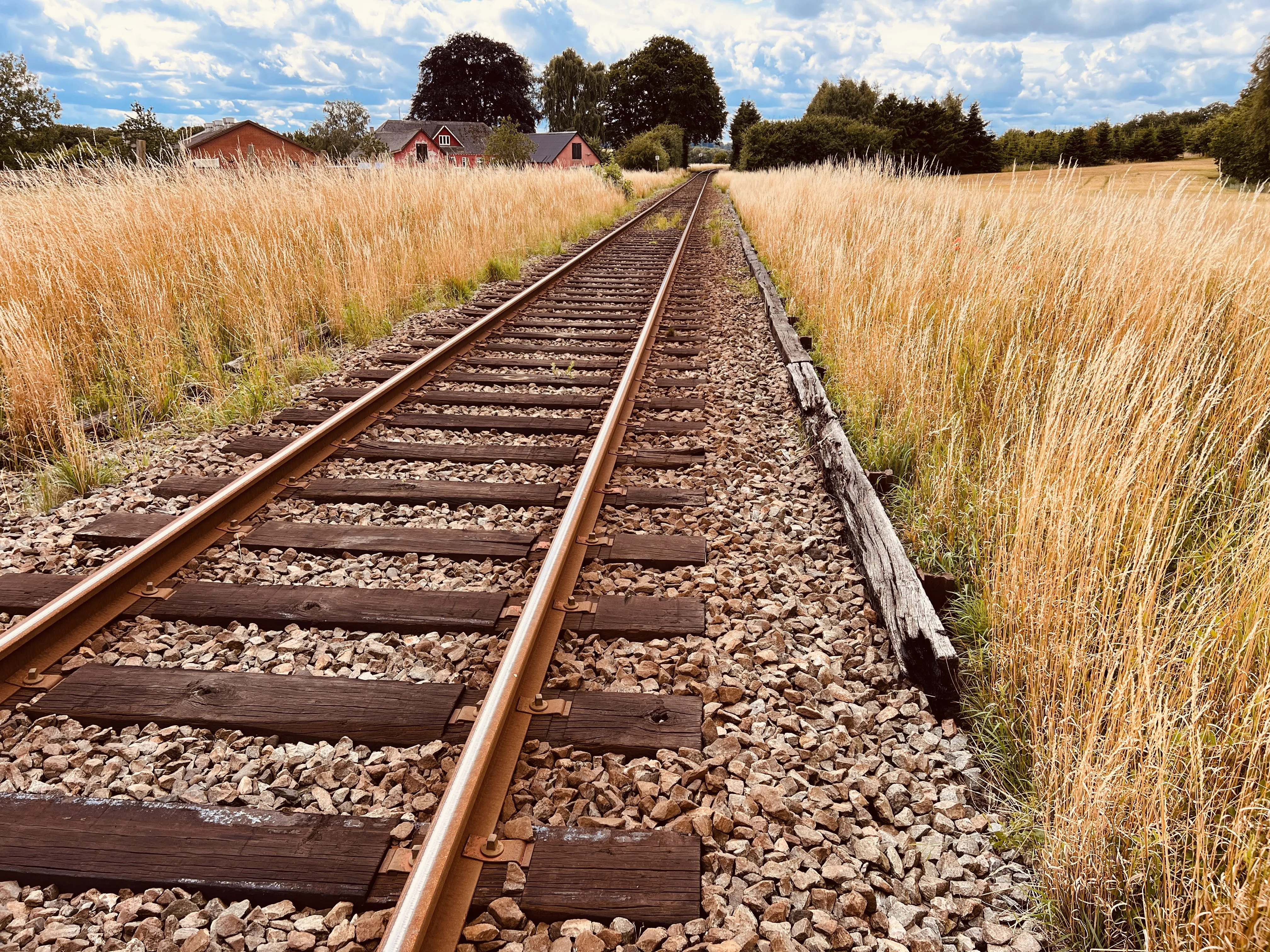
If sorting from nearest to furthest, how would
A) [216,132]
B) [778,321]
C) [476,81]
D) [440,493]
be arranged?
[440,493]
[778,321]
[216,132]
[476,81]

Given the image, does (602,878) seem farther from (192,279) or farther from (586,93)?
(586,93)

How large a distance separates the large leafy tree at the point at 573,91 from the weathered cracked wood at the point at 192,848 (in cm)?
9442

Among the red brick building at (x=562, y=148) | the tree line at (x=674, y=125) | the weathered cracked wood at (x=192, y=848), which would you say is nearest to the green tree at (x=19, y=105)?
the tree line at (x=674, y=125)

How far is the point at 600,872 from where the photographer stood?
183 cm

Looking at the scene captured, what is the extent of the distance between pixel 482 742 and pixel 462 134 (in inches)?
3109

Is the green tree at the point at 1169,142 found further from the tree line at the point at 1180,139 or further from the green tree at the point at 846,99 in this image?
the green tree at the point at 846,99

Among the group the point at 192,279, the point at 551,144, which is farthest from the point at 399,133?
the point at 192,279

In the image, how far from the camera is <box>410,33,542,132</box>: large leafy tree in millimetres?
85750

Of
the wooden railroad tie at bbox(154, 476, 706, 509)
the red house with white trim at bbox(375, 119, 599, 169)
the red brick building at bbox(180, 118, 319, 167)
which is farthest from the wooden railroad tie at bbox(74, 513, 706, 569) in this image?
the red house with white trim at bbox(375, 119, 599, 169)

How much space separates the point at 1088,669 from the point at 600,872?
1.52m

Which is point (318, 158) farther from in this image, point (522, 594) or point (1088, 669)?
point (1088, 669)

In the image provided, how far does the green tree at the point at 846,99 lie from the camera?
72.4 metres

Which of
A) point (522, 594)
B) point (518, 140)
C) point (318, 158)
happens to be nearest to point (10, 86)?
point (518, 140)

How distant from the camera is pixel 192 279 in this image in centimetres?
673
